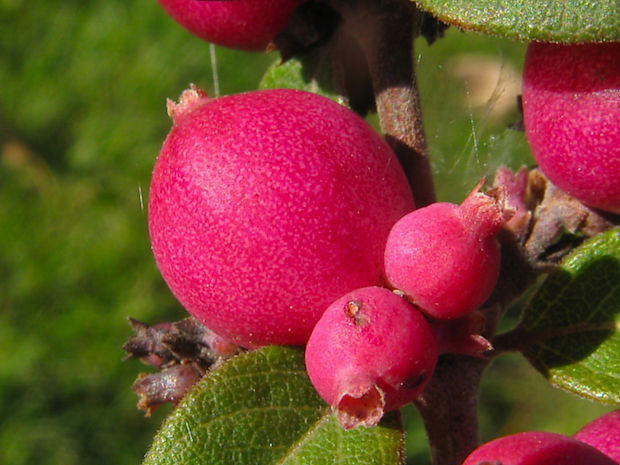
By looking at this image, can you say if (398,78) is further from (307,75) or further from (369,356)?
(369,356)

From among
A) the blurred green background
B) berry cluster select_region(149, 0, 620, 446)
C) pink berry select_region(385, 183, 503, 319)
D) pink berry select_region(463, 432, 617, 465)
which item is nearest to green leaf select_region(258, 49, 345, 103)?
berry cluster select_region(149, 0, 620, 446)

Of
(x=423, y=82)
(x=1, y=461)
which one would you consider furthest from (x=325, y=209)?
(x=1, y=461)

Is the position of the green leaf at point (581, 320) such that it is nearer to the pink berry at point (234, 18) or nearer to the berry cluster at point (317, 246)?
the berry cluster at point (317, 246)

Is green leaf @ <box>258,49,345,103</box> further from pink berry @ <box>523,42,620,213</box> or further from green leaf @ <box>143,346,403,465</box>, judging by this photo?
green leaf @ <box>143,346,403,465</box>

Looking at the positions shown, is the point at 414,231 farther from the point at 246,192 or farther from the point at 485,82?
the point at 485,82

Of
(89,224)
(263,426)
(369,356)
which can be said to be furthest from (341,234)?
(89,224)

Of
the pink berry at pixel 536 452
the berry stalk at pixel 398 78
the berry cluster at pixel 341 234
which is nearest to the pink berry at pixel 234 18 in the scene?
the berry stalk at pixel 398 78
